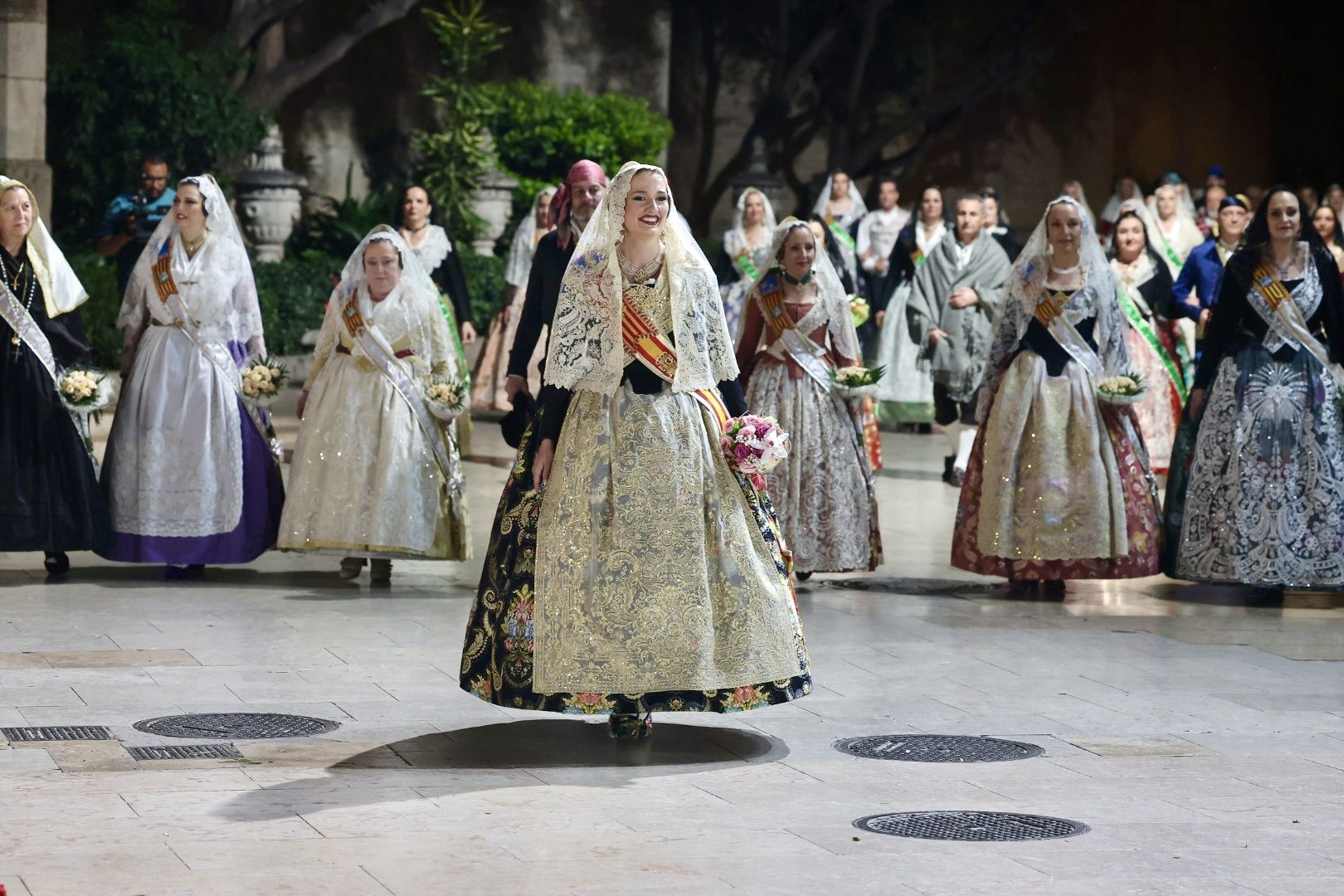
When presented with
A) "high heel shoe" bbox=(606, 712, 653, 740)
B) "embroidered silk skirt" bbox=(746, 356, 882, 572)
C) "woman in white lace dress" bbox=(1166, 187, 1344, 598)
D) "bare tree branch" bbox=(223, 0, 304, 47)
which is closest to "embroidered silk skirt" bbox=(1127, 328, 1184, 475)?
"woman in white lace dress" bbox=(1166, 187, 1344, 598)

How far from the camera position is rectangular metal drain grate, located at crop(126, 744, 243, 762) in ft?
21.1

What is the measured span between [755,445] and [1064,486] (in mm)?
3481

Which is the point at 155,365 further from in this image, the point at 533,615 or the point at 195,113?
the point at 195,113

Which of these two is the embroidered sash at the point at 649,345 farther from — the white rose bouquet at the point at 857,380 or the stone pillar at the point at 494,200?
the stone pillar at the point at 494,200

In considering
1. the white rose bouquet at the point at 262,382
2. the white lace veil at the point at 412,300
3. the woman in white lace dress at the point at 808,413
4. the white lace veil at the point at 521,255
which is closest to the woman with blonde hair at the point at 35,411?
the white rose bouquet at the point at 262,382

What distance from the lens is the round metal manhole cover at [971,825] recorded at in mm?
5691

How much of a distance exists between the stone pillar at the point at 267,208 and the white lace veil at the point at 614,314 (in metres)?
13.9

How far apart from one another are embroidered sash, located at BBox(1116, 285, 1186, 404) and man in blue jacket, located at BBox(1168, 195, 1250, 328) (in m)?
0.34

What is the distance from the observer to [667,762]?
21.5 feet

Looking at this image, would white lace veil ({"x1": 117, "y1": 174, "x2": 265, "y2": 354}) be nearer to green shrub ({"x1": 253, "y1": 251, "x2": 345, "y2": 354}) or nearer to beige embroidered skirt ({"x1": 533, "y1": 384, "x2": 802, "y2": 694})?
beige embroidered skirt ({"x1": 533, "y1": 384, "x2": 802, "y2": 694})

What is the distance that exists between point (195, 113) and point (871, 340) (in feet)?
20.2

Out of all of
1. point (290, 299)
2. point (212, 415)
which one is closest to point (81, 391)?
point (212, 415)

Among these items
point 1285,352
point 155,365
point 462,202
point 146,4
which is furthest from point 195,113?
point 1285,352

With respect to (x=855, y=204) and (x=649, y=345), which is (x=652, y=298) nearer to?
(x=649, y=345)
